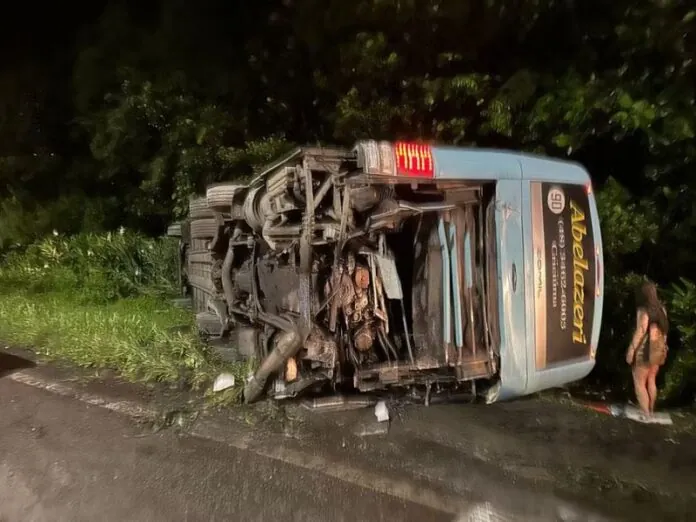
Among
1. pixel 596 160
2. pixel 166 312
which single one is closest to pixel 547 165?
pixel 596 160

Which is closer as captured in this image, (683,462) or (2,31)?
(683,462)

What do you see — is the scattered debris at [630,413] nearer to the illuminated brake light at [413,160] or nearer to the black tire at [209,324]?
the illuminated brake light at [413,160]

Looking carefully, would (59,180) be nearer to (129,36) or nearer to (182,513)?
(129,36)

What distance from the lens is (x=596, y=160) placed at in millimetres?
7137

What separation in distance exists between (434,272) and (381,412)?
1099 mm

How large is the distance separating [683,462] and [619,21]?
14.0 ft

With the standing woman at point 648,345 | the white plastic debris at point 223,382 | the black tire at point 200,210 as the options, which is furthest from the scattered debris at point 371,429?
the black tire at point 200,210

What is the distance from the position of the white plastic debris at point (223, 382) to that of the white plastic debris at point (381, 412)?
1.18 meters

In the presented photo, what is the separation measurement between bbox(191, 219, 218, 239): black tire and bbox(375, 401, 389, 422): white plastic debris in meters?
2.66

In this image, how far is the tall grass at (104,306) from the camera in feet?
17.6

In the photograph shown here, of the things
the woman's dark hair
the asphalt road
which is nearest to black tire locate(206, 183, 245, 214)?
the asphalt road

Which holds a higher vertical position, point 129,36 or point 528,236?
point 129,36

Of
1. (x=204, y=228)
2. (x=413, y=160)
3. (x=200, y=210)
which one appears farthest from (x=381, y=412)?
(x=200, y=210)

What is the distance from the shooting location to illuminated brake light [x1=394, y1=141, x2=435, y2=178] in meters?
3.79
